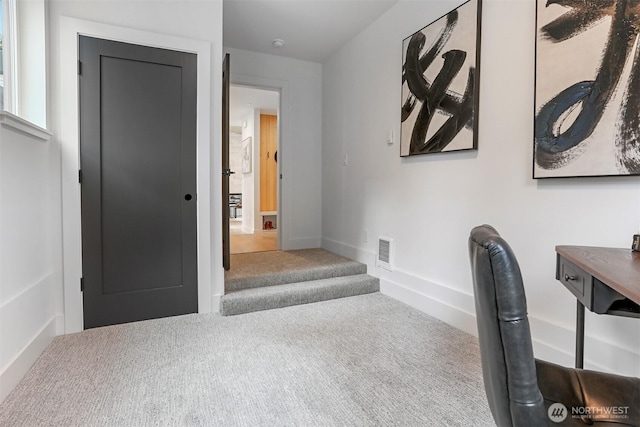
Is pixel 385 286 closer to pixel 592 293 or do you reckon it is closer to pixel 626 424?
pixel 592 293

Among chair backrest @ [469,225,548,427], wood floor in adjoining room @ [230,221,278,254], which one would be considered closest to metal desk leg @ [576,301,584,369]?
chair backrest @ [469,225,548,427]

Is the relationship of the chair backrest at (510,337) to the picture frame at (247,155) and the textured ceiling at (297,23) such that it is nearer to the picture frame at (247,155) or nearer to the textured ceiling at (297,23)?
the textured ceiling at (297,23)

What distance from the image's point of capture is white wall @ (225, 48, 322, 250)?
13.8ft

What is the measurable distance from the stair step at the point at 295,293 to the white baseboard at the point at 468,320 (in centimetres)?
21

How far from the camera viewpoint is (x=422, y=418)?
4.83ft

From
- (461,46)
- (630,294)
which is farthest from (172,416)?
(461,46)

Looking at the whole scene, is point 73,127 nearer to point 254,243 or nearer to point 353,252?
point 353,252

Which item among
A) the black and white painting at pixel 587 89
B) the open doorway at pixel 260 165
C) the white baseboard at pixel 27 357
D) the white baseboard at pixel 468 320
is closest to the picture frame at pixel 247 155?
the open doorway at pixel 260 165

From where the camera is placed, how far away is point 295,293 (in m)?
2.91

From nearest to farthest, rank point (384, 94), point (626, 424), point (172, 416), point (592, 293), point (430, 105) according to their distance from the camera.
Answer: point (626, 424) → point (592, 293) → point (172, 416) → point (430, 105) → point (384, 94)

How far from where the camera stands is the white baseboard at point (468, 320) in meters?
1.62

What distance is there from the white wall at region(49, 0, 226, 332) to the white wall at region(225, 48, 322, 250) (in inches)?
61.9

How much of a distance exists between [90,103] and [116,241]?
0.99 meters

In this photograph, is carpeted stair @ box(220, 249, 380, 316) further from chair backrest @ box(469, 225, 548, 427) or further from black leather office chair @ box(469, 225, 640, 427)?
chair backrest @ box(469, 225, 548, 427)
